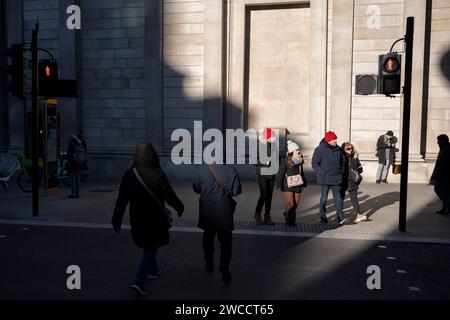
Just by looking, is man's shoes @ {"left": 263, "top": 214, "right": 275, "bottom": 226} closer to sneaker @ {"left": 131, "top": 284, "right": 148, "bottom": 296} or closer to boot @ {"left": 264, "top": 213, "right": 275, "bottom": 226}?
boot @ {"left": 264, "top": 213, "right": 275, "bottom": 226}

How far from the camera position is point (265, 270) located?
19.2ft

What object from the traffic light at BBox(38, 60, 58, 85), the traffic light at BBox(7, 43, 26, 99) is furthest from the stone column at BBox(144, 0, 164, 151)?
the traffic light at BBox(7, 43, 26, 99)

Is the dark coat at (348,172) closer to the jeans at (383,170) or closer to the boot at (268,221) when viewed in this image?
the boot at (268,221)

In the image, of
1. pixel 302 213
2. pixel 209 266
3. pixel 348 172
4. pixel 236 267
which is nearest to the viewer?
pixel 209 266

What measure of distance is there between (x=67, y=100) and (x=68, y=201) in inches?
252

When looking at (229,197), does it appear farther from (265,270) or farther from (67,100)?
(67,100)

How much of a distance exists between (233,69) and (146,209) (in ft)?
36.7

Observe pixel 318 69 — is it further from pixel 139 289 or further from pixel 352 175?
pixel 139 289

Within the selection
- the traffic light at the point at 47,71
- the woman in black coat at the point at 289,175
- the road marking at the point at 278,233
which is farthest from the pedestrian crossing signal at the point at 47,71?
the woman in black coat at the point at 289,175

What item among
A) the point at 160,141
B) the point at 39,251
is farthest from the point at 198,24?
the point at 39,251

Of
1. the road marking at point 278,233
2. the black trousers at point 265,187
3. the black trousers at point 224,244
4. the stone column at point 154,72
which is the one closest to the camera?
the black trousers at point 224,244

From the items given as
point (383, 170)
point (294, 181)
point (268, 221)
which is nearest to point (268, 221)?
point (268, 221)

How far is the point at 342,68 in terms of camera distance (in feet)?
46.9

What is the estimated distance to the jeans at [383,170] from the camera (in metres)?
13.9
